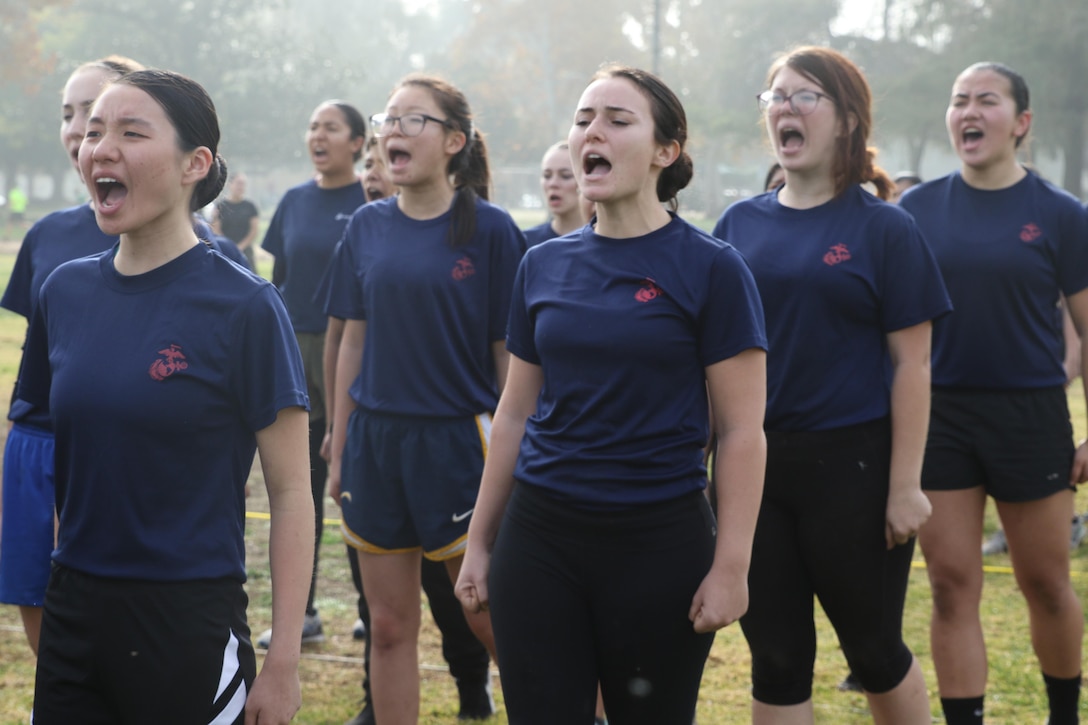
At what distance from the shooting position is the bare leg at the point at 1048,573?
4457 mm

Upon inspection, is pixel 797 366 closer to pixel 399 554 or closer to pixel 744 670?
pixel 399 554

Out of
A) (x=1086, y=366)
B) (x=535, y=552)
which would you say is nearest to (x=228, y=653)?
(x=535, y=552)

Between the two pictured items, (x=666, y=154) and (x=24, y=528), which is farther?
(x=24, y=528)

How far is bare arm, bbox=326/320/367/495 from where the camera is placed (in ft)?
14.8

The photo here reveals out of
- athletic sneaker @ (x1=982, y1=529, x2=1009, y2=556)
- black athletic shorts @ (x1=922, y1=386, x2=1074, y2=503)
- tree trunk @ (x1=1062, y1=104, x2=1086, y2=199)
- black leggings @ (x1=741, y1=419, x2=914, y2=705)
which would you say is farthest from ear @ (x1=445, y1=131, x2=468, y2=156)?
tree trunk @ (x1=1062, y1=104, x2=1086, y2=199)

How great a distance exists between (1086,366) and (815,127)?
59.7 inches

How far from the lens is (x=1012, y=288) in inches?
173

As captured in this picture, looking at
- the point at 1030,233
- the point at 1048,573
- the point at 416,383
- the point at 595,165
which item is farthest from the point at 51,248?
the point at 1048,573

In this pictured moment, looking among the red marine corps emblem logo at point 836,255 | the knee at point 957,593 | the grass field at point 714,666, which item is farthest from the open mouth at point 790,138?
the grass field at point 714,666

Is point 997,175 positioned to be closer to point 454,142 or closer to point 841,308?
point 841,308

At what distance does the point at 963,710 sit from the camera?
4.28 meters

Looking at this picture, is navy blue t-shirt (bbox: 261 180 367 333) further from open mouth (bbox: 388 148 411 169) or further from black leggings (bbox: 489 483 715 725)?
black leggings (bbox: 489 483 715 725)

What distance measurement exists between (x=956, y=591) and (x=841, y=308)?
4.07 feet

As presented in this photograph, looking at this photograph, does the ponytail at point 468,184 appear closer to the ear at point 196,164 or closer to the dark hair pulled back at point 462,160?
the dark hair pulled back at point 462,160
